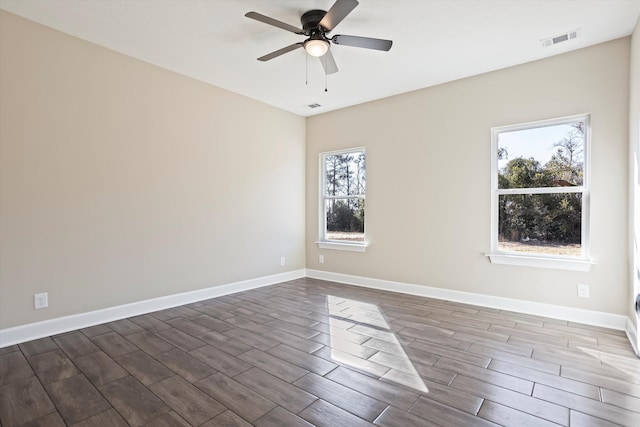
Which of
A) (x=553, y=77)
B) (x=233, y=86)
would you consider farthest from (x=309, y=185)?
(x=553, y=77)

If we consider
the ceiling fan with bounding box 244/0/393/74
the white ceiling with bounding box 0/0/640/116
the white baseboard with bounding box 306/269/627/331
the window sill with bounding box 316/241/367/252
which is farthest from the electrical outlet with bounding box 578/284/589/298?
the ceiling fan with bounding box 244/0/393/74

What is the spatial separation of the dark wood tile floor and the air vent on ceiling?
273cm

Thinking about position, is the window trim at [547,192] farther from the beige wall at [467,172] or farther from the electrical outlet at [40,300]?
the electrical outlet at [40,300]

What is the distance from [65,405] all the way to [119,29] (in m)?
3.00

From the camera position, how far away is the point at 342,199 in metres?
5.29

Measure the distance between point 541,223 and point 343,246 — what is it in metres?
2.64

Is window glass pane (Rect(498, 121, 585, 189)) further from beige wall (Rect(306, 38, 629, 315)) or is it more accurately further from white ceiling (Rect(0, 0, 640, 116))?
white ceiling (Rect(0, 0, 640, 116))

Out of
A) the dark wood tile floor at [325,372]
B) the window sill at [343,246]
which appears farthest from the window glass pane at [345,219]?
the dark wood tile floor at [325,372]

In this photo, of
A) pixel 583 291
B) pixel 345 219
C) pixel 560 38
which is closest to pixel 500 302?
pixel 583 291

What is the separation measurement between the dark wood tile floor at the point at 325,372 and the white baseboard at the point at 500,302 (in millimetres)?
128

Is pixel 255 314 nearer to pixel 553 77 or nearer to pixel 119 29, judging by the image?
pixel 119 29

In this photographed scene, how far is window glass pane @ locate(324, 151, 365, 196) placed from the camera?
5.07 meters

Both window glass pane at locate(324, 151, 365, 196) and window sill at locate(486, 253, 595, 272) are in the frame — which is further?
window glass pane at locate(324, 151, 365, 196)

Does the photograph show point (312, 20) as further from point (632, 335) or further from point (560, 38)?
point (632, 335)
